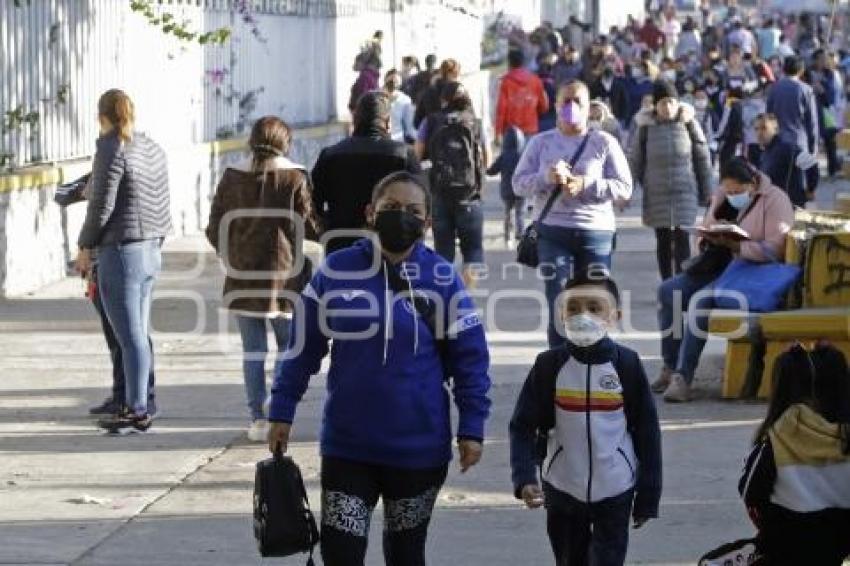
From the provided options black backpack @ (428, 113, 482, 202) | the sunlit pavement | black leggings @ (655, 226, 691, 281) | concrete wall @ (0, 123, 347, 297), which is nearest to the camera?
the sunlit pavement

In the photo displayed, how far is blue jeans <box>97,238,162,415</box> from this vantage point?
434 inches

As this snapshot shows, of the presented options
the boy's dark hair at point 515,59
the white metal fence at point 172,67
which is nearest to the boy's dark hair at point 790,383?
the white metal fence at point 172,67

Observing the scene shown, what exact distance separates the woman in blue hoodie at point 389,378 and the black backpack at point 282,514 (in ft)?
0.32

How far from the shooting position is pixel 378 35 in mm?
29062

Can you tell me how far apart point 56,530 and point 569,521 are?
283 cm

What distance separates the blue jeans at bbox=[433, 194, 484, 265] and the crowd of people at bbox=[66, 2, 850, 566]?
23 mm

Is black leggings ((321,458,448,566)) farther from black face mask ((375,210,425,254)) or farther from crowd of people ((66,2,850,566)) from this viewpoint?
black face mask ((375,210,425,254))

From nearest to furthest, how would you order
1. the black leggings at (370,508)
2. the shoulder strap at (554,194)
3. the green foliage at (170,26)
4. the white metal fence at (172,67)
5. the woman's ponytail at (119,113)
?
1. the black leggings at (370,508)
2. the woman's ponytail at (119,113)
3. the shoulder strap at (554,194)
4. the white metal fence at (172,67)
5. the green foliage at (170,26)

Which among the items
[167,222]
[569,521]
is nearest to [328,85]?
[167,222]

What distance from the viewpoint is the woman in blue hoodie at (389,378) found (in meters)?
6.75

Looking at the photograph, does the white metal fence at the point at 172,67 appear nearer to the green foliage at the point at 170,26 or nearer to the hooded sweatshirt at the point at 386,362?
the green foliage at the point at 170,26

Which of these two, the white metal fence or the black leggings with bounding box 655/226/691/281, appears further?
the white metal fence

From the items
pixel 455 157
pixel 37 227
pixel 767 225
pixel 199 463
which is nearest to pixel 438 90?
pixel 455 157

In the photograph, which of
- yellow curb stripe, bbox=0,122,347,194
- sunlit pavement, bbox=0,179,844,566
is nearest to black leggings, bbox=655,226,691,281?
sunlit pavement, bbox=0,179,844,566
